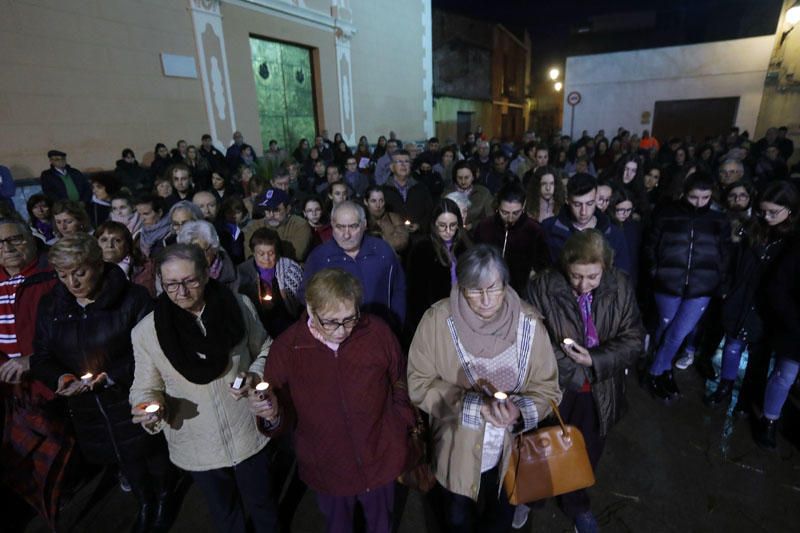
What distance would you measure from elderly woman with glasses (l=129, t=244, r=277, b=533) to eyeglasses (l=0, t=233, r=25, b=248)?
4.88ft

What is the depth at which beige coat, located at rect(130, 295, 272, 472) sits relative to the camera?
2.17 metres

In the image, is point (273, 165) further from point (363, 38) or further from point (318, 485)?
point (318, 485)

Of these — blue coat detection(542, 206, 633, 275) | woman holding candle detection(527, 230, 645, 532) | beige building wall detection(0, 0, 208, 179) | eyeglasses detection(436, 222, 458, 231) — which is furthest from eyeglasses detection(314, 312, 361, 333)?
beige building wall detection(0, 0, 208, 179)

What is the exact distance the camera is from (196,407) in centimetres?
224

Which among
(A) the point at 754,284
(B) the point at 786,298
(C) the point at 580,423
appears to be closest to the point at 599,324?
(C) the point at 580,423

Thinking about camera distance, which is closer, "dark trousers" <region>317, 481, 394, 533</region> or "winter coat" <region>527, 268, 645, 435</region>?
"dark trousers" <region>317, 481, 394, 533</region>

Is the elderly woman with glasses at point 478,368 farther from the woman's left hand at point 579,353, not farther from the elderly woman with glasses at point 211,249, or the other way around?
the elderly woman with glasses at point 211,249

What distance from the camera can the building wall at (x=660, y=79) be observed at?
17.5 m

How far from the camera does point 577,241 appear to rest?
2.36m

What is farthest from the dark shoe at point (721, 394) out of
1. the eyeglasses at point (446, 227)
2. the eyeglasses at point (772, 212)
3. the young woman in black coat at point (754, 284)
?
the eyeglasses at point (446, 227)

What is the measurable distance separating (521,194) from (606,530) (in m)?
2.56

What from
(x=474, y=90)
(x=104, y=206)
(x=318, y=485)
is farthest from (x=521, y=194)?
(x=474, y=90)

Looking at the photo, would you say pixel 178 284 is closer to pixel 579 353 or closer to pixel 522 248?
pixel 579 353

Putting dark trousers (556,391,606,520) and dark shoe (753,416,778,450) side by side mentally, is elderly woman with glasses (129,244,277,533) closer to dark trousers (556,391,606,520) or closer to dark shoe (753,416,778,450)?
dark trousers (556,391,606,520)
